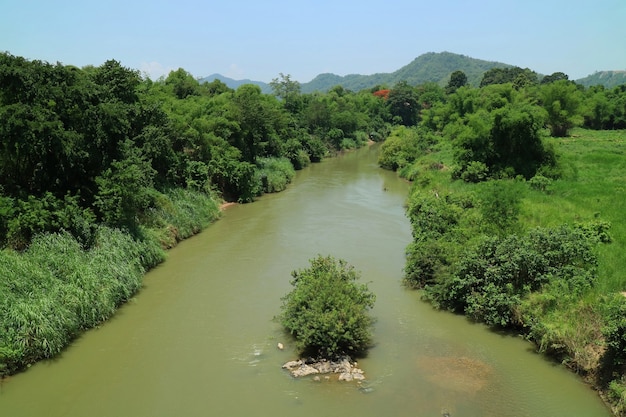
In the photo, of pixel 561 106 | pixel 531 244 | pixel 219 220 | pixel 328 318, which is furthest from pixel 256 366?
pixel 561 106

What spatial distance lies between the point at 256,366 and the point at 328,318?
2.38m

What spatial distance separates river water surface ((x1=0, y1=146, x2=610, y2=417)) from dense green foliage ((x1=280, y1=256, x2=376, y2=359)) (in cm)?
64

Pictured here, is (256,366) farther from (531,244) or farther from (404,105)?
(404,105)

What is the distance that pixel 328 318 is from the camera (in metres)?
12.0

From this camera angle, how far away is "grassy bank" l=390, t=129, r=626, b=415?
11312 mm

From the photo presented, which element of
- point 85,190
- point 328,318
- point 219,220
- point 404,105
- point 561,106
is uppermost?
point 404,105

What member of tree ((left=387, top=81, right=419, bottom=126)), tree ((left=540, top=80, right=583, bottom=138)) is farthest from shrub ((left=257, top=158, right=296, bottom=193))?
tree ((left=387, top=81, right=419, bottom=126))

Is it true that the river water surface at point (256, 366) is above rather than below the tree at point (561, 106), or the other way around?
below

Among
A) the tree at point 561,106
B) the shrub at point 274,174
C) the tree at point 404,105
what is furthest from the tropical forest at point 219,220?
the tree at point 404,105

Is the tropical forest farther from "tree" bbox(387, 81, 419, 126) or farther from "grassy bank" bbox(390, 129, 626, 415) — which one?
"tree" bbox(387, 81, 419, 126)

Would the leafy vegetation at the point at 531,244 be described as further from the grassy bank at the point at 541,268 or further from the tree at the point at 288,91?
the tree at the point at 288,91

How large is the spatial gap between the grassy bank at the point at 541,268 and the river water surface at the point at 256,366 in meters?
0.69

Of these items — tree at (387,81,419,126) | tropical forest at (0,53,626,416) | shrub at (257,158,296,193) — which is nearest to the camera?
tropical forest at (0,53,626,416)

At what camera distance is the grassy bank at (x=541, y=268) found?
11312 mm
